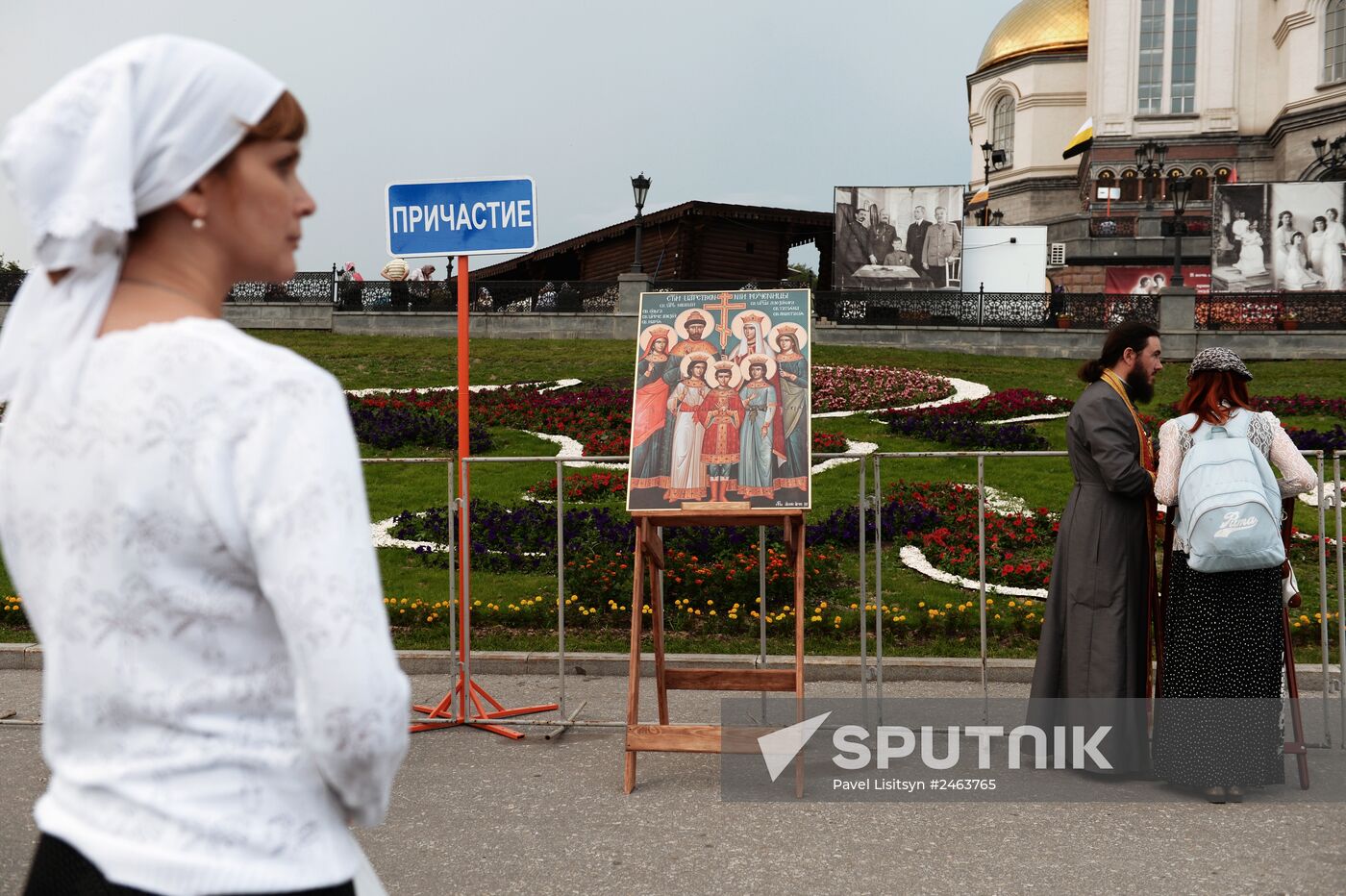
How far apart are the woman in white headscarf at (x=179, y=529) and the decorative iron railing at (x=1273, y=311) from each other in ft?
105

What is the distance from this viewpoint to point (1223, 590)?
632 cm

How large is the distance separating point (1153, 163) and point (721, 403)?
48.2m

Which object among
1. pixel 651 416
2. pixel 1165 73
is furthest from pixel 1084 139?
pixel 651 416

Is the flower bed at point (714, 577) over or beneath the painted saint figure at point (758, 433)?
beneath

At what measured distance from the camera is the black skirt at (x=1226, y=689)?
6.18 metres

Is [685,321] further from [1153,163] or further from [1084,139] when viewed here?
[1084,139]

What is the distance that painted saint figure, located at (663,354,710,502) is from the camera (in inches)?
267

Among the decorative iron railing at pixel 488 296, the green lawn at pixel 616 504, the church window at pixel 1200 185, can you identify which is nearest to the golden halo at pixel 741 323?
the green lawn at pixel 616 504

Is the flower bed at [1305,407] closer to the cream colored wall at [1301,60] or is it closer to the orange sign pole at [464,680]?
the orange sign pole at [464,680]

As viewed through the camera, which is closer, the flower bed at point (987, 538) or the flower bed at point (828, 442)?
the flower bed at point (987, 538)

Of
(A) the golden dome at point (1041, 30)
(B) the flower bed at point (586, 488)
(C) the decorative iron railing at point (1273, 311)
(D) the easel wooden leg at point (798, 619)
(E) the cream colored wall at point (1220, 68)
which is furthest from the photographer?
(A) the golden dome at point (1041, 30)

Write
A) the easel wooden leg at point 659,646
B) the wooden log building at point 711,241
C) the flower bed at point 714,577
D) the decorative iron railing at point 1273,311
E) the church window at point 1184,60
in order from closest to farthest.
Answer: the easel wooden leg at point 659,646 → the flower bed at point 714,577 → the decorative iron railing at point 1273,311 → the wooden log building at point 711,241 → the church window at point 1184,60

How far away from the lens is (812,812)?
5949mm

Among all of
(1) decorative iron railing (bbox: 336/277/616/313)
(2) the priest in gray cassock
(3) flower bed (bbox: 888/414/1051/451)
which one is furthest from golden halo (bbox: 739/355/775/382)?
(1) decorative iron railing (bbox: 336/277/616/313)
